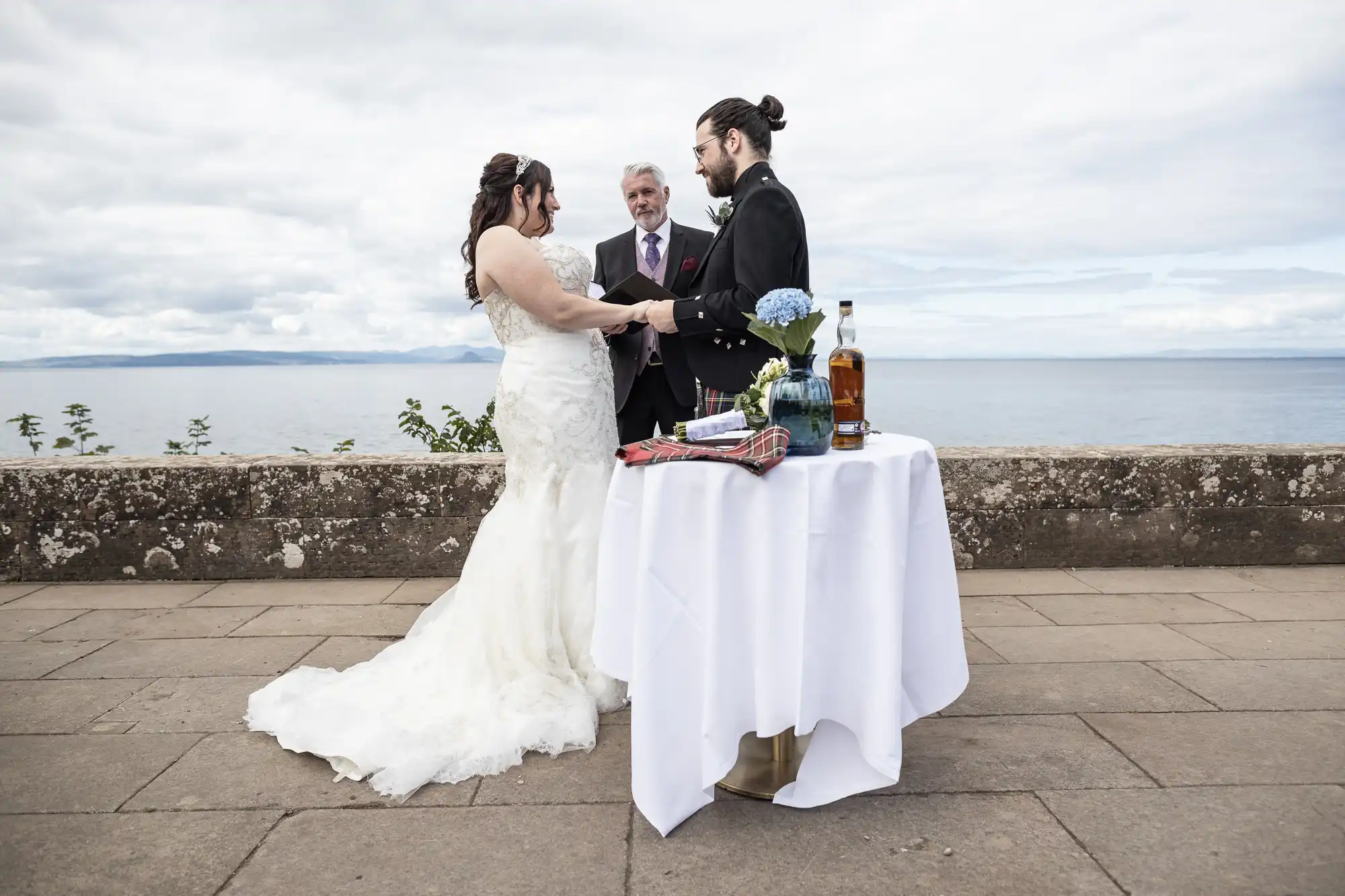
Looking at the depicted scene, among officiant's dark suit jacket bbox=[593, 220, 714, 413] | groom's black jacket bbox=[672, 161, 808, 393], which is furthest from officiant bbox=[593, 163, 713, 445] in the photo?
groom's black jacket bbox=[672, 161, 808, 393]

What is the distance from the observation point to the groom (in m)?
3.10

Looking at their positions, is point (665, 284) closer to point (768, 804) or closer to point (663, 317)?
point (663, 317)

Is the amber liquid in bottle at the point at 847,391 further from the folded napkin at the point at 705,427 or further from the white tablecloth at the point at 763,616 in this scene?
the folded napkin at the point at 705,427

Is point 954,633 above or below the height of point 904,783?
above

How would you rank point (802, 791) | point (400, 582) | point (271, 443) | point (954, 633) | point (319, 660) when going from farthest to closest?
point (271, 443) → point (400, 582) → point (319, 660) → point (954, 633) → point (802, 791)

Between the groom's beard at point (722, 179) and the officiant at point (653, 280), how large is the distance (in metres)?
0.24

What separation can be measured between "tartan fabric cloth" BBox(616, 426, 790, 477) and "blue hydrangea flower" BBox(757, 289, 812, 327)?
0.28 m

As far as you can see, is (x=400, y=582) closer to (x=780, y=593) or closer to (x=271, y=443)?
(x=780, y=593)

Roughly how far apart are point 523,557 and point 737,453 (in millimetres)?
1343

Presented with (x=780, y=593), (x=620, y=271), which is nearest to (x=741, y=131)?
(x=620, y=271)

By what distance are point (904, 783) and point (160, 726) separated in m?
2.34

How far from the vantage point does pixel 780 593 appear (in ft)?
7.61

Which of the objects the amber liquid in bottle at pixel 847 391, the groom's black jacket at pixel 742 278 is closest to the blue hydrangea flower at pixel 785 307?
the amber liquid in bottle at pixel 847 391

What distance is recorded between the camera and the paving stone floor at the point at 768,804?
6.88 ft
